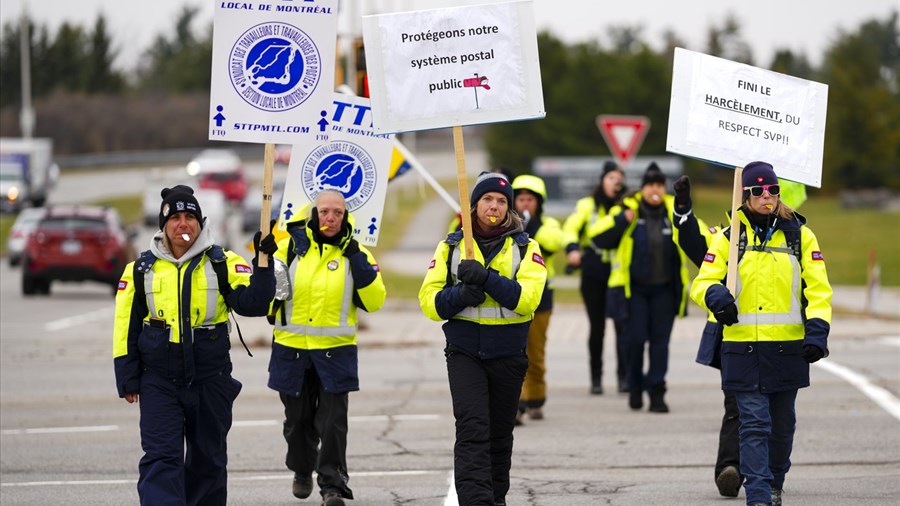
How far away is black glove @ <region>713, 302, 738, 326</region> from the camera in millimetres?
7910

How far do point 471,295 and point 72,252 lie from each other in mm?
20508

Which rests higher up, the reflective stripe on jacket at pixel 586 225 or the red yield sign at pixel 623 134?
the red yield sign at pixel 623 134

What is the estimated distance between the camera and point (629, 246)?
1260 cm

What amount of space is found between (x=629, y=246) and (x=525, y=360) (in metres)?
4.77

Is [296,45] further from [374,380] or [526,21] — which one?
[374,380]

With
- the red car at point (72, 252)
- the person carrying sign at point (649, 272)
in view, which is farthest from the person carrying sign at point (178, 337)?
the red car at point (72, 252)

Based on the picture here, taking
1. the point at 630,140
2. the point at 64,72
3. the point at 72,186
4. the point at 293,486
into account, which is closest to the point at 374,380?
the point at 293,486

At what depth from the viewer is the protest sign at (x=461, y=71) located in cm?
807

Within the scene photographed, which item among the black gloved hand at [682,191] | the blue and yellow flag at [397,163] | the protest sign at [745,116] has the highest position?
the protest sign at [745,116]

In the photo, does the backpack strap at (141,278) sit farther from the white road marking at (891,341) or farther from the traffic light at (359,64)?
the white road marking at (891,341)

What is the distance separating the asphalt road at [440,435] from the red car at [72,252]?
27.5ft

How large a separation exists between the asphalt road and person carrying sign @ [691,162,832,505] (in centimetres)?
91

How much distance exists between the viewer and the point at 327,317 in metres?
8.76

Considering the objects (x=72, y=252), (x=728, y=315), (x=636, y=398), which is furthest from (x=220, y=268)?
(x=72, y=252)
